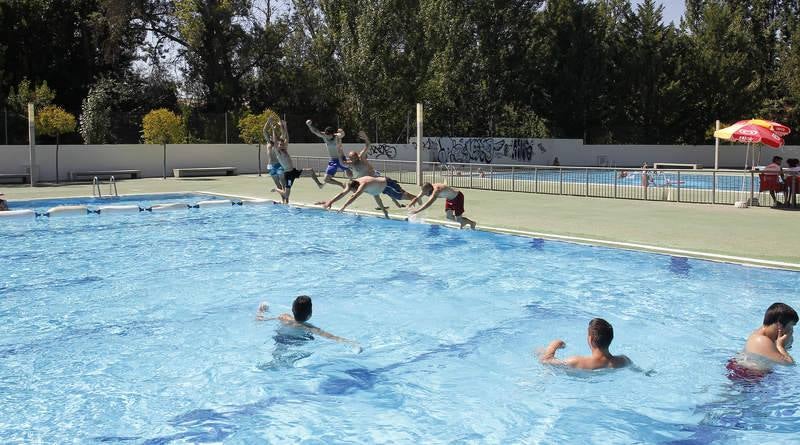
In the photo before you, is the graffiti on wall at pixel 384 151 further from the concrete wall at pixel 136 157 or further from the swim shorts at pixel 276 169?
the swim shorts at pixel 276 169

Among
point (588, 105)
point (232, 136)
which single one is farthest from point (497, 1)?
point (232, 136)

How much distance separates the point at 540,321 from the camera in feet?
29.4

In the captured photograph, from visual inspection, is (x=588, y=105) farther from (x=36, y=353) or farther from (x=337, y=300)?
(x=36, y=353)

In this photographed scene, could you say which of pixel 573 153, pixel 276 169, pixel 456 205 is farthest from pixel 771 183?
pixel 573 153

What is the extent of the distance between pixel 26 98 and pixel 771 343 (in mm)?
34502

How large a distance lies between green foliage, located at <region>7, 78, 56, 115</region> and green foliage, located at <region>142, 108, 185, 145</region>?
4.83 meters

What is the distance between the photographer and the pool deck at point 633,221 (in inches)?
464

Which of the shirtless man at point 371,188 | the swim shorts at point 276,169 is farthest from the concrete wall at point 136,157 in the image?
the shirtless man at point 371,188

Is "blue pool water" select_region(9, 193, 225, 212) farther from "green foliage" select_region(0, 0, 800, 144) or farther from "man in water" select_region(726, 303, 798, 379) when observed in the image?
"man in water" select_region(726, 303, 798, 379)

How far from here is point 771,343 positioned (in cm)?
634

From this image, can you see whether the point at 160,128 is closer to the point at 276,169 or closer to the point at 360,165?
the point at 276,169

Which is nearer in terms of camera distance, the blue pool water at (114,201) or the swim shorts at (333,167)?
the swim shorts at (333,167)

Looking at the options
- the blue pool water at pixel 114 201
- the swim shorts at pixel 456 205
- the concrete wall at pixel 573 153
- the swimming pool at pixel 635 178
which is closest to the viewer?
the swim shorts at pixel 456 205

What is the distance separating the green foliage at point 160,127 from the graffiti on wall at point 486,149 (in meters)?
17.3
